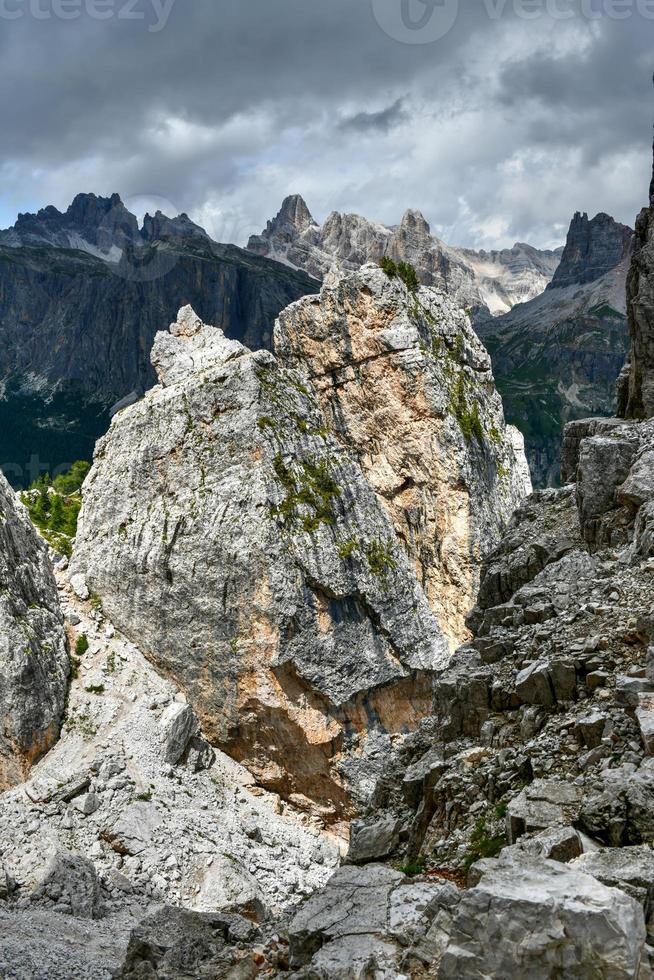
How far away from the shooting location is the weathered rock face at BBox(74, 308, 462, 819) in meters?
43.6

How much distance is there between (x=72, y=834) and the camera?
35938 mm

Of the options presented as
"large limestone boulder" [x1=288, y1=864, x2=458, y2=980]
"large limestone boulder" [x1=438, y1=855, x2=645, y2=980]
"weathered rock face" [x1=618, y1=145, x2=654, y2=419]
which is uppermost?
"weathered rock face" [x1=618, y1=145, x2=654, y2=419]

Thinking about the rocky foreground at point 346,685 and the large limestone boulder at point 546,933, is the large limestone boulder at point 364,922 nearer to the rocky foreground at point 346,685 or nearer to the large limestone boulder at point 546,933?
the rocky foreground at point 346,685

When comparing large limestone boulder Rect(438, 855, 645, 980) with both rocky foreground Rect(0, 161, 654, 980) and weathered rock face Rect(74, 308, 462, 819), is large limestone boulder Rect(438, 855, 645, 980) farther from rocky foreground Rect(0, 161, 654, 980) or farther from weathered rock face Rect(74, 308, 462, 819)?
weathered rock face Rect(74, 308, 462, 819)

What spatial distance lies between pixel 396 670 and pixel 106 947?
22969mm

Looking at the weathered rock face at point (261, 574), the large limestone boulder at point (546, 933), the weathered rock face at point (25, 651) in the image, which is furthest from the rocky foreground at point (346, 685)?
the weathered rock face at point (25, 651)

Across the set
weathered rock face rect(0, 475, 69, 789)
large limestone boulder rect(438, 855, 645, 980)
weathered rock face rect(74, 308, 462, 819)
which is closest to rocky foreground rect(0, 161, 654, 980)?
large limestone boulder rect(438, 855, 645, 980)

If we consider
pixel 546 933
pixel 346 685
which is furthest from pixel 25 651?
pixel 546 933

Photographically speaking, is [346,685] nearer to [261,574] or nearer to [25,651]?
[261,574]

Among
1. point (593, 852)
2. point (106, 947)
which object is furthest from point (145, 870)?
point (593, 852)

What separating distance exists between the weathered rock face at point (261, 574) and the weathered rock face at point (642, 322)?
2040 cm

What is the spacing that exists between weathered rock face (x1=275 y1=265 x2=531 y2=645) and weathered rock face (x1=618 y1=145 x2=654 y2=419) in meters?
25.5

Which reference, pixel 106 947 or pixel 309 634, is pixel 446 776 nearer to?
pixel 106 947

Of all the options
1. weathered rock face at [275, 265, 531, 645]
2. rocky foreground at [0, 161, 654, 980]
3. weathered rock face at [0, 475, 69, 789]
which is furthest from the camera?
weathered rock face at [275, 265, 531, 645]
